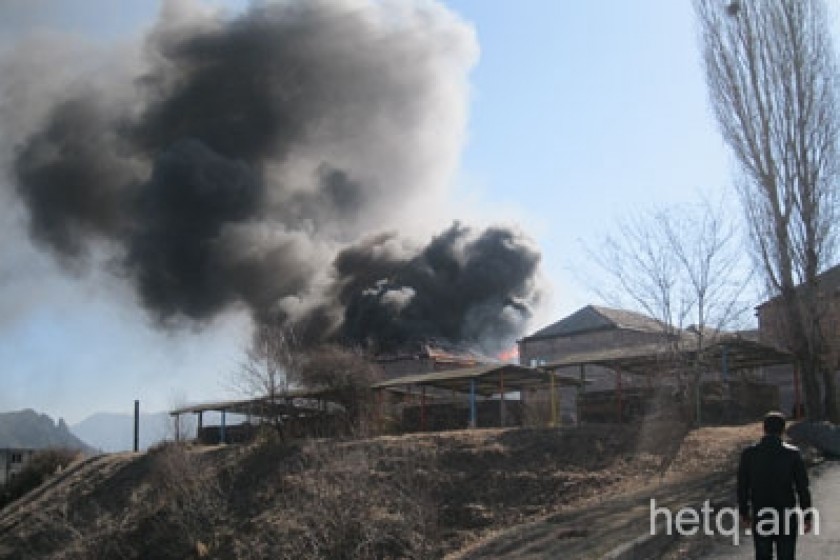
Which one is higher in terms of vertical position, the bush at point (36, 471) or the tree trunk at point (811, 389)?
the tree trunk at point (811, 389)

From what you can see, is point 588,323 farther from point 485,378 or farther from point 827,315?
point 827,315

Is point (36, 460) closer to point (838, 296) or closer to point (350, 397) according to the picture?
point (350, 397)

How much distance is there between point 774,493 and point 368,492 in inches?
364

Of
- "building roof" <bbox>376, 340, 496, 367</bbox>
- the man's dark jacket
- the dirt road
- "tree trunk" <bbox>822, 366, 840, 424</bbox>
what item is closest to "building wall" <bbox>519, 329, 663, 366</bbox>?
"building roof" <bbox>376, 340, 496, 367</bbox>

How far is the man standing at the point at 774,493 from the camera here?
6504 mm

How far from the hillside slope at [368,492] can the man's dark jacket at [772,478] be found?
6262 mm

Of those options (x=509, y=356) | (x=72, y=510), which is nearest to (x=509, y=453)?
(x=72, y=510)

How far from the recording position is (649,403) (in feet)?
62.5

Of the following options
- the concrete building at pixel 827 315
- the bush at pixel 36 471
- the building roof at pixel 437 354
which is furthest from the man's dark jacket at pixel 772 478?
the bush at pixel 36 471

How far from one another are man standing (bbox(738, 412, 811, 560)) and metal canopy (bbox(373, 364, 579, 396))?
1542cm

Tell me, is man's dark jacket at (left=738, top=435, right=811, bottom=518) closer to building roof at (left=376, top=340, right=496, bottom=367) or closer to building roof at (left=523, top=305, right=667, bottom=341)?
building roof at (left=376, top=340, right=496, bottom=367)

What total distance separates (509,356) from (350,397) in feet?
67.8

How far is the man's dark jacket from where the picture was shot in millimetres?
6555

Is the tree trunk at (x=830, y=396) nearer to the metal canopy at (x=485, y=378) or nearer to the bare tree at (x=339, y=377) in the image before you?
the metal canopy at (x=485, y=378)
